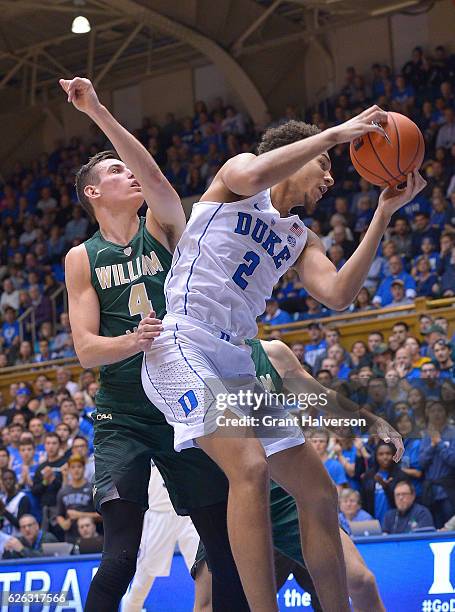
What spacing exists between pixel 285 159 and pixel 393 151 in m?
0.55

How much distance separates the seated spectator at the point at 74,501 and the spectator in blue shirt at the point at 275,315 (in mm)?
3808

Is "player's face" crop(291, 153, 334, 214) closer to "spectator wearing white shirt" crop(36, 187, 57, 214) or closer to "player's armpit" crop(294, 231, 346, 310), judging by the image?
"player's armpit" crop(294, 231, 346, 310)

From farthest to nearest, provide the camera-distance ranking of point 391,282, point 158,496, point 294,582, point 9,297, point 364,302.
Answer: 1. point 9,297
2. point 364,302
3. point 391,282
4. point 158,496
5. point 294,582

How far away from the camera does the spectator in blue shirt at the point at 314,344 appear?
11.5 meters

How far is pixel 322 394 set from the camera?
14.5 feet

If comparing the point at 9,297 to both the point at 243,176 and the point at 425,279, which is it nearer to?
the point at 425,279

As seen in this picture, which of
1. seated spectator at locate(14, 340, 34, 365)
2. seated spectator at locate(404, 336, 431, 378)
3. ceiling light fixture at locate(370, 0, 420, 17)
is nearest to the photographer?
seated spectator at locate(404, 336, 431, 378)

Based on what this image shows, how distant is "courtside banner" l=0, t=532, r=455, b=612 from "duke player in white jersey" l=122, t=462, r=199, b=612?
112 mm

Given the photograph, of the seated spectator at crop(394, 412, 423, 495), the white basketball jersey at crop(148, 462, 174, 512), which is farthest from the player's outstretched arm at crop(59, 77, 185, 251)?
the seated spectator at crop(394, 412, 423, 495)

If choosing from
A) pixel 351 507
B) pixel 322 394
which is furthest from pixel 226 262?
pixel 351 507

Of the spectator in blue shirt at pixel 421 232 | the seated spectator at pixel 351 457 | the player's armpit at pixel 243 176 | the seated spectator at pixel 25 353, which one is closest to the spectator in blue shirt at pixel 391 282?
the spectator in blue shirt at pixel 421 232

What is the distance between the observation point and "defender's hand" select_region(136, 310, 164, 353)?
3.73 metres

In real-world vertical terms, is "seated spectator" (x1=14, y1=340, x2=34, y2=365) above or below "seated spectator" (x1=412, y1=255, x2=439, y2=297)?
above

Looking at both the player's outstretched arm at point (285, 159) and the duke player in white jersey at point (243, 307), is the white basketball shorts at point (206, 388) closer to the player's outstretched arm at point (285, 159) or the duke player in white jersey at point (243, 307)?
the duke player in white jersey at point (243, 307)
